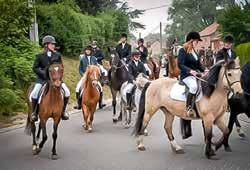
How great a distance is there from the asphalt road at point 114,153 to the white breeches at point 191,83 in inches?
53.8

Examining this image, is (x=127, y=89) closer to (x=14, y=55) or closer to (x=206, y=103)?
(x=206, y=103)

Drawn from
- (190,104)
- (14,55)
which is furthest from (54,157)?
(14,55)

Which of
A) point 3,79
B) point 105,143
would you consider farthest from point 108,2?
point 105,143

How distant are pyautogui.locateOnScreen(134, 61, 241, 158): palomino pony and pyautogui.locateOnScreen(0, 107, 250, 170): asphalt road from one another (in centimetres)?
40

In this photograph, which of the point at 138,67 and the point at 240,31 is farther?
the point at 240,31

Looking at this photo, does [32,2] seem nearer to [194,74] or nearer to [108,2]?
[194,74]

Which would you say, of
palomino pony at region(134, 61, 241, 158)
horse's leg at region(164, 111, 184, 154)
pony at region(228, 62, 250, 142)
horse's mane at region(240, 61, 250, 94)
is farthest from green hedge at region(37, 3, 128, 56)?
horse's mane at region(240, 61, 250, 94)

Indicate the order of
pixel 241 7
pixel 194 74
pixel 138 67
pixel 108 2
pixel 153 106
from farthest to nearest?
1. pixel 108 2
2. pixel 241 7
3. pixel 138 67
4. pixel 153 106
5. pixel 194 74

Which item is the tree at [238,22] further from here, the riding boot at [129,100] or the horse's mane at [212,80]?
the horse's mane at [212,80]

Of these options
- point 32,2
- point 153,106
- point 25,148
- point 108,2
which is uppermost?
point 108,2

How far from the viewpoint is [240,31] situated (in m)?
32.8

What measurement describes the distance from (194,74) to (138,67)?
542cm

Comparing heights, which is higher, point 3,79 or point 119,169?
point 3,79

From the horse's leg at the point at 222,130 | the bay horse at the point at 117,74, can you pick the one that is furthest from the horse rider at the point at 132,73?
Result: the horse's leg at the point at 222,130
